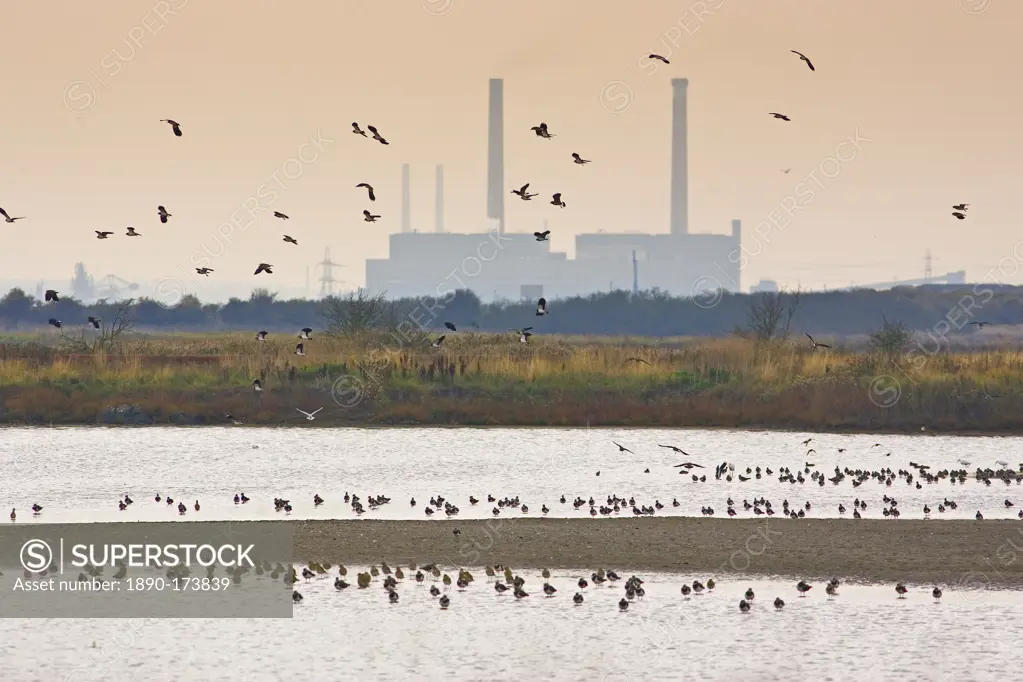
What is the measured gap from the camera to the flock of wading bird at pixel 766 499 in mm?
24594

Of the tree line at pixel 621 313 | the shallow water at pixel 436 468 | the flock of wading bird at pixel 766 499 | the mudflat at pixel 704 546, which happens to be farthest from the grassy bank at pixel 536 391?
the tree line at pixel 621 313

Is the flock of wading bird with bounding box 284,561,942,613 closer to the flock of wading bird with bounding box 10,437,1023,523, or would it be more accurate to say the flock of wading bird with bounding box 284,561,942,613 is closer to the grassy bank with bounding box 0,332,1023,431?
the flock of wading bird with bounding box 10,437,1023,523

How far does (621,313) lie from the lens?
145000mm

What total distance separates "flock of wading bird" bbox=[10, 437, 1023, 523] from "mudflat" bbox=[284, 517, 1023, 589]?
26.6 inches

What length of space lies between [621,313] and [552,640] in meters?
129

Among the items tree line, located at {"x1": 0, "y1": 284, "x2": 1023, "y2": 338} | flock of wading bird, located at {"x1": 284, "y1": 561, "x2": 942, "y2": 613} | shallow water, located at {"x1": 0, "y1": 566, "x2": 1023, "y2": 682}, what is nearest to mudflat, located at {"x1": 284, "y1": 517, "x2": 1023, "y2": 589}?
flock of wading bird, located at {"x1": 284, "y1": 561, "x2": 942, "y2": 613}

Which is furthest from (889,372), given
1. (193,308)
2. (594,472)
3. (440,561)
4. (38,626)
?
(193,308)

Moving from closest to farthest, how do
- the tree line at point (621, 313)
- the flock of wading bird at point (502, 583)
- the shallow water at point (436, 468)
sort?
the flock of wading bird at point (502, 583), the shallow water at point (436, 468), the tree line at point (621, 313)

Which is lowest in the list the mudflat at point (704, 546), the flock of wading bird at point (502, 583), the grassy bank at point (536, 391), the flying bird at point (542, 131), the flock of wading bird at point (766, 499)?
the flock of wading bird at point (502, 583)

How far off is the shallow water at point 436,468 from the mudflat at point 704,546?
1.21 m

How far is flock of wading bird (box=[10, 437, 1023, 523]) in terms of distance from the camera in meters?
24.6

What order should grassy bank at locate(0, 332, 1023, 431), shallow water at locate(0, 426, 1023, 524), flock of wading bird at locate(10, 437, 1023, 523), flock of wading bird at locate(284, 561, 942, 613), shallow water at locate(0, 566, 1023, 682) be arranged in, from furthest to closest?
grassy bank at locate(0, 332, 1023, 431) → shallow water at locate(0, 426, 1023, 524) → flock of wading bird at locate(10, 437, 1023, 523) → flock of wading bird at locate(284, 561, 942, 613) → shallow water at locate(0, 566, 1023, 682)

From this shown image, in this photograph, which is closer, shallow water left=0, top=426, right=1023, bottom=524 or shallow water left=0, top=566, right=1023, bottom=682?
shallow water left=0, top=566, right=1023, bottom=682

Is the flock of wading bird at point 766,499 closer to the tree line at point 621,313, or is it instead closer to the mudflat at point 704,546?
the mudflat at point 704,546
